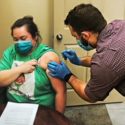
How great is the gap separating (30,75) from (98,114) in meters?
1.18

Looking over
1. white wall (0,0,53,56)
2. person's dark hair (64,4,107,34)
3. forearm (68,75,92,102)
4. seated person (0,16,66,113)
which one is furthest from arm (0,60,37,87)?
white wall (0,0,53,56)

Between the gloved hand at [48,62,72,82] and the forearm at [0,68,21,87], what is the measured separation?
252 millimetres

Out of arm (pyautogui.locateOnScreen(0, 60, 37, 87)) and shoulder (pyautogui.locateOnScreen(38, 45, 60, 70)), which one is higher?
shoulder (pyautogui.locateOnScreen(38, 45, 60, 70))

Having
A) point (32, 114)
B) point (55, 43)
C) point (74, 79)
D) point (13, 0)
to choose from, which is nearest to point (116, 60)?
point (74, 79)

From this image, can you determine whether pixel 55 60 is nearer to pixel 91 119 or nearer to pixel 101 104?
pixel 91 119

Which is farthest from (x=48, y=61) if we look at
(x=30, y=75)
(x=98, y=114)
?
(x=98, y=114)

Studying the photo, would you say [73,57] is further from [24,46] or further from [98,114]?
[98,114]

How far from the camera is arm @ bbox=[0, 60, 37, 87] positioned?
1.94 m

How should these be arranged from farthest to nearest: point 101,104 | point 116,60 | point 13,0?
point 101,104
point 13,0
point 116,60

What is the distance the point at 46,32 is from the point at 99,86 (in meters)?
1.39

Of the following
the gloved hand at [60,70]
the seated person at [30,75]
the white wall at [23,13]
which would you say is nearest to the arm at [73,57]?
the seated person at [30,75]

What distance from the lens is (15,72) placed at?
1.95 metres

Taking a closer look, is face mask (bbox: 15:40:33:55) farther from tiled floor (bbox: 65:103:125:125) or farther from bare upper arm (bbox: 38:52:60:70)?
tiled floor (bbox: 65:103:125:125)

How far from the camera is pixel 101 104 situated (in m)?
3.08
